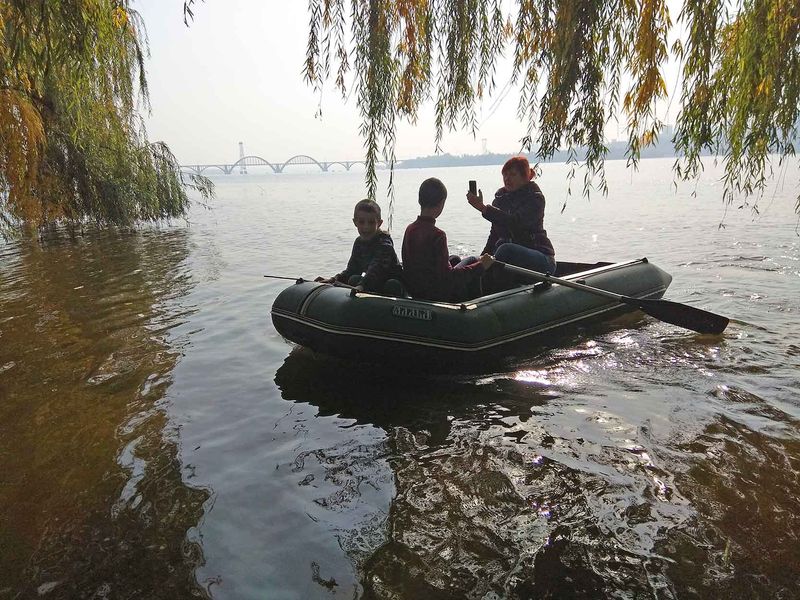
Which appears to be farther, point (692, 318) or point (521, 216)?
point (521, 216)

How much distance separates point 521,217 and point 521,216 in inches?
0.5

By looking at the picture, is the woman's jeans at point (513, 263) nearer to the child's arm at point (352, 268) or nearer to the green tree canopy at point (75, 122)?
the child's arm at point (352, 268)

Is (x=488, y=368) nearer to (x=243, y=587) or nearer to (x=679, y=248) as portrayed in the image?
(x=243, y=587)

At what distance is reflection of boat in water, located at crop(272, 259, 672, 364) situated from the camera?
5262mm

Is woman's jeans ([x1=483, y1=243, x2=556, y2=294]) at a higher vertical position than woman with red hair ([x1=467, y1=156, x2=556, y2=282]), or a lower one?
lower

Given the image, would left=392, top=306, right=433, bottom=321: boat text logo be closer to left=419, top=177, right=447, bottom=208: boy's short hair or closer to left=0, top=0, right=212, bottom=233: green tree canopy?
left=419, top=177, right=447, bottom=208: boy's short hair

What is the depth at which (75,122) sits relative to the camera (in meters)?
7.70

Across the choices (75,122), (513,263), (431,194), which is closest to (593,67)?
(431,194)

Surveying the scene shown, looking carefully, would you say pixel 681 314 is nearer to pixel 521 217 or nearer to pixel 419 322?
pixel 521 217

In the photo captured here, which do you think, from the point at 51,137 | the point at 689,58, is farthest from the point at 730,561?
the point at 51,137

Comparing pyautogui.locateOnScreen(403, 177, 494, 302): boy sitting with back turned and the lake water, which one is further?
pyautogui.locateOnScreen(403, 177, 494, 302): boy sitting with back turned

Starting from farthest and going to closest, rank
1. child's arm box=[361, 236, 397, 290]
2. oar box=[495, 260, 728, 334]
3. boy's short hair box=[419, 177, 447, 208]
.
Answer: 1. oar box=[495, 260, 728, 334]
2. child's arm box=[361, 236, 397, 290]
3. boy's short hair box=[419, 177, 447, 208]

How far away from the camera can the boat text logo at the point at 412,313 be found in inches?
207

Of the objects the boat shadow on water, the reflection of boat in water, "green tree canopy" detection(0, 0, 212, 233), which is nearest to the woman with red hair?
the reflection of boat in water
